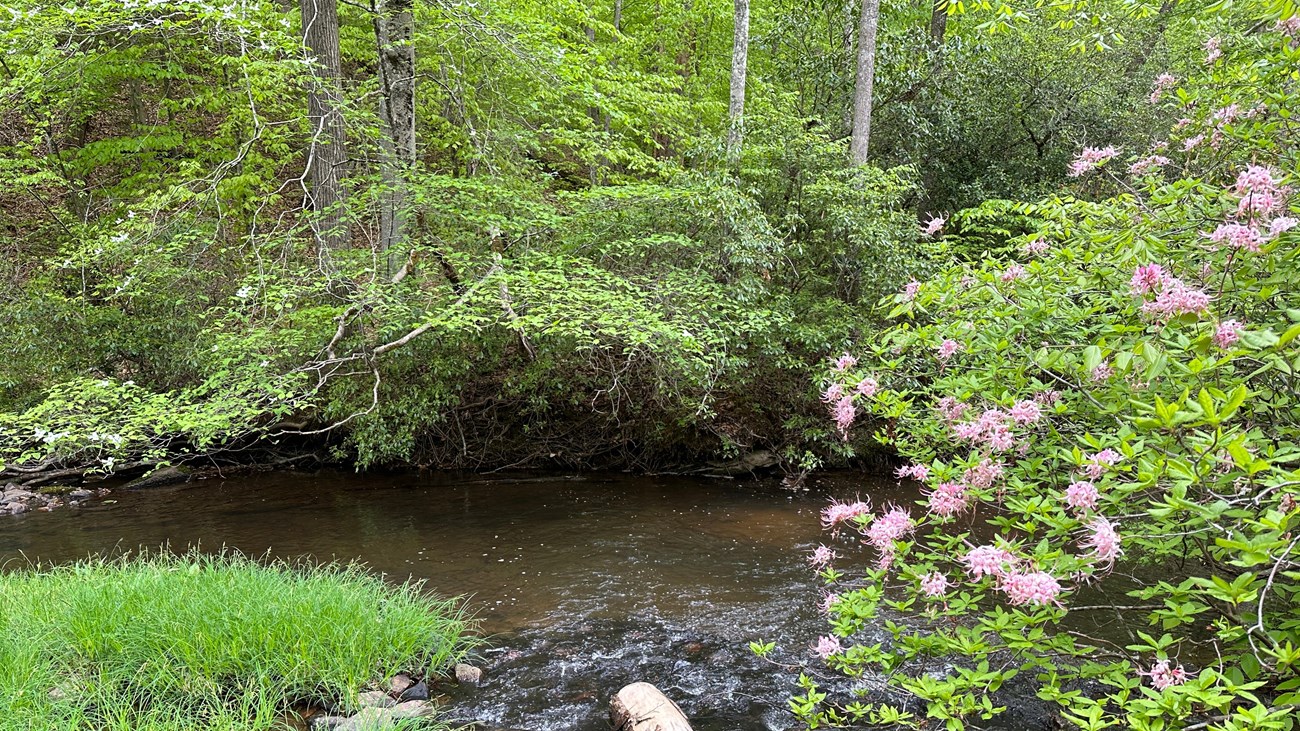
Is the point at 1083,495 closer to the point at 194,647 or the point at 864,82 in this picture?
the point at 194,647

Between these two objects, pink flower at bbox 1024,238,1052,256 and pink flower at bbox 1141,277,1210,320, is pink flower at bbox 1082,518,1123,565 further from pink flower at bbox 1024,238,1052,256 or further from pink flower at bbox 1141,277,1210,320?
pink flower at bbox 1024,238,1052,256

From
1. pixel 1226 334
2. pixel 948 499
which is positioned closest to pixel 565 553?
pixel 948 499

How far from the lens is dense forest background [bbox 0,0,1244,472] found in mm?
7211

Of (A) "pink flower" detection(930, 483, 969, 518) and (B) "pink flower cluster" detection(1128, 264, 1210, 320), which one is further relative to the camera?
(A) "pink flower" detection(930, 483, 969, 518)

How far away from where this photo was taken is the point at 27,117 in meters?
9.84

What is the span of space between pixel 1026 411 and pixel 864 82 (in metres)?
8.97

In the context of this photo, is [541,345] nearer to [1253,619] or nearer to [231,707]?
[231,707]

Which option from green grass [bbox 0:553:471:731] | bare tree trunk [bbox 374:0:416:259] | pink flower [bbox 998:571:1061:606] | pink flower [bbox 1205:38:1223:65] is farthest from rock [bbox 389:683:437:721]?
bare tree trunk [bbox 374:0:416:259]

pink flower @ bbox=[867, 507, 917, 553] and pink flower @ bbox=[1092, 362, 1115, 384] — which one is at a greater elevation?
pink flower @ bbox=[1092, 362, 1115, 384]

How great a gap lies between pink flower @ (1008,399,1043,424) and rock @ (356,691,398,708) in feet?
11.0

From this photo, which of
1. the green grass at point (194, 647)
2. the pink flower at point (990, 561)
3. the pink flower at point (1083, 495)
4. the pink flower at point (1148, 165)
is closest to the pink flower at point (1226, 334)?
the pink flower at point (1083, 495)

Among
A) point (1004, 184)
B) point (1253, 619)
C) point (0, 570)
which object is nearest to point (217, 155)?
point (0, 570)

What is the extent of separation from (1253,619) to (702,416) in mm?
6417

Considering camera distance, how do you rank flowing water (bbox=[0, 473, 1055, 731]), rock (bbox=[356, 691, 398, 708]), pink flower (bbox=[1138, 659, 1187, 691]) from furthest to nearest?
1. flowing water (bbox=[0, 473, 1055, 731])
2. rock (bbox=[356, 691, 398, 708])
3. pink flower (bbox=[1138, 659, 1187, 691])
